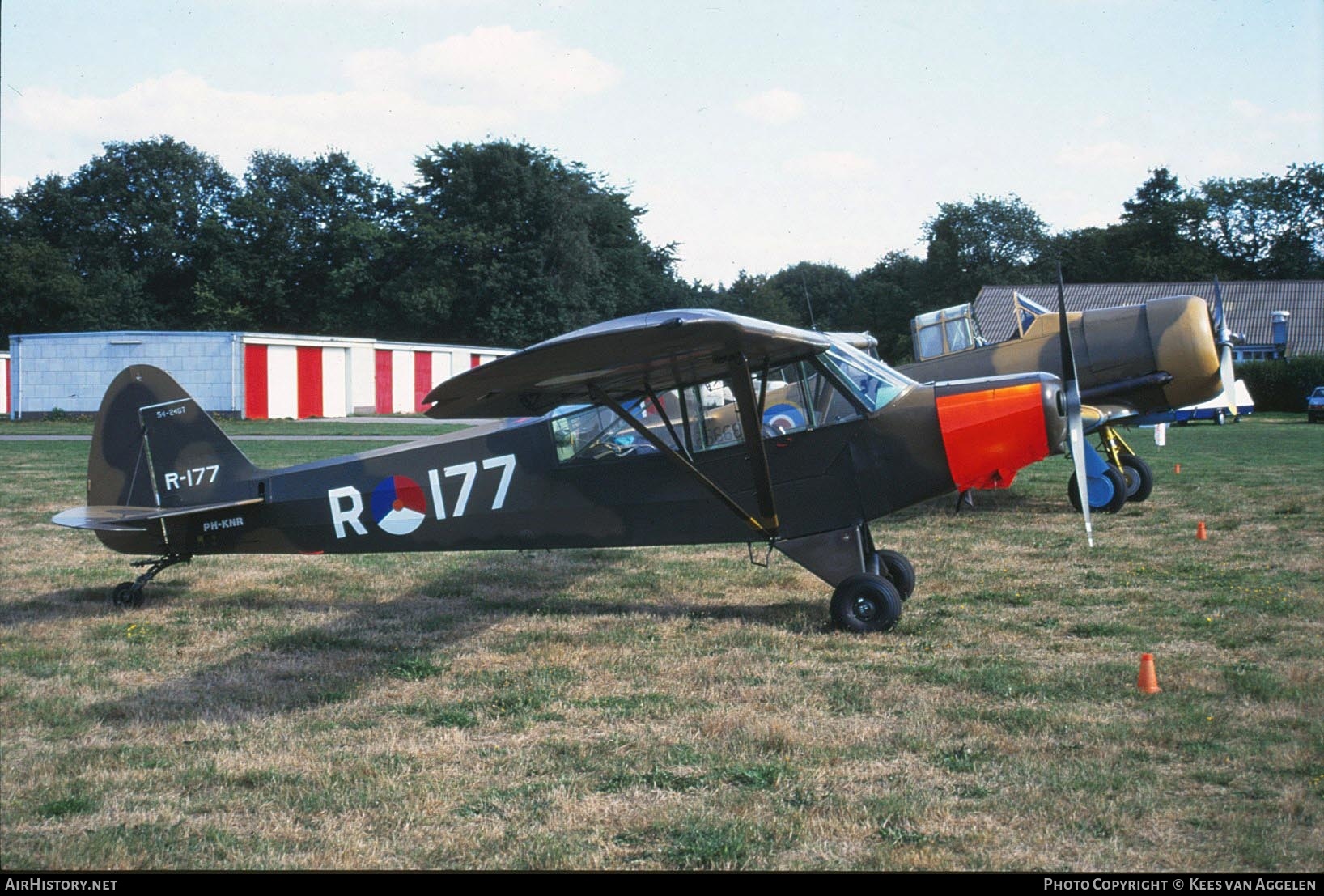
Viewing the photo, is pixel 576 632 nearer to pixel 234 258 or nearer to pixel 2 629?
pixel 2 629

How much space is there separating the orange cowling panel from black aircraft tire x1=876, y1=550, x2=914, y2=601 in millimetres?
919

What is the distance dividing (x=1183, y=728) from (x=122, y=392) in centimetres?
815

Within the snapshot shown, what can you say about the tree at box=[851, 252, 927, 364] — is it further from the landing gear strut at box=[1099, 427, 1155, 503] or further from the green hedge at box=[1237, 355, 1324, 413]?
the landing gear strut at box=[1099, 427, 1155, 503]

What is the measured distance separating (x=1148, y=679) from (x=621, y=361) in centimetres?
351

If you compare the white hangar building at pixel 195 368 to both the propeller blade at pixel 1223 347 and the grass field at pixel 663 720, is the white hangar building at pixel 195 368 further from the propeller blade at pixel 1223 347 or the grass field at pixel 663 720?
the propeller blade at pixel 1223 347

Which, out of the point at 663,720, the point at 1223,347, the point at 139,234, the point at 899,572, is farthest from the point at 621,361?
the point at 139,234

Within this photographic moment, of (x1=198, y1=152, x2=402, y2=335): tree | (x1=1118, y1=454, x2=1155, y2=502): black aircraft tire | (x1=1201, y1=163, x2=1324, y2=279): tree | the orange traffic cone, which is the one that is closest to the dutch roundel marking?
the orange traffic cone

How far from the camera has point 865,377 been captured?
25.7 ft

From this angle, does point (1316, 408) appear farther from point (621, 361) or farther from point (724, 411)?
point (621, 361)

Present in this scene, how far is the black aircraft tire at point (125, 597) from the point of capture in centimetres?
834

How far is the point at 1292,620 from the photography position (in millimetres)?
7277

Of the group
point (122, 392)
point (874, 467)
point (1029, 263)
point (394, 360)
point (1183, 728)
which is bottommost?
point (1183, 728)

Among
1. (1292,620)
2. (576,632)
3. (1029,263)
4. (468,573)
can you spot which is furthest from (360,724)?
(1029,263)

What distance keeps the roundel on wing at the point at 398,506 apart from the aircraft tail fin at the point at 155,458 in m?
1.13
